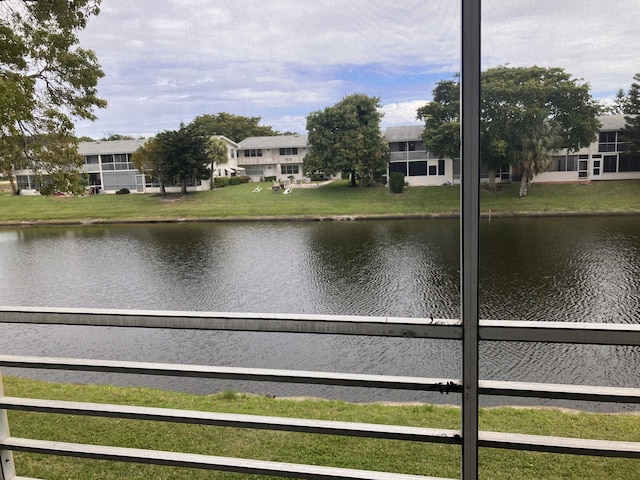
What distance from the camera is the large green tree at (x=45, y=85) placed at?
2994 mm

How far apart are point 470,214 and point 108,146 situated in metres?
4.65

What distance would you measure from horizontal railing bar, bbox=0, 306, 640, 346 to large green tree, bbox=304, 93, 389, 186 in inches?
114

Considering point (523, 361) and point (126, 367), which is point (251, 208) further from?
point (126, 367)

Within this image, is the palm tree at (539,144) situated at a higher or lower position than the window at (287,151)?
lower

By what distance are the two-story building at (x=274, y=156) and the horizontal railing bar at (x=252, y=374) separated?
13.3 feet

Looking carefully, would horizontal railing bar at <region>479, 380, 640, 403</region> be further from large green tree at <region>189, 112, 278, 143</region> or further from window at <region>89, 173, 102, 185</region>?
window at <region>89, 173, 102, 185</region>

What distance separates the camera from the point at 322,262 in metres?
7.03

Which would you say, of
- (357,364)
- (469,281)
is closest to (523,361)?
(357,364)

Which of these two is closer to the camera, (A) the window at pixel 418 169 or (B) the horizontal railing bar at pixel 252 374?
(B) the horizontal railing bar at pixel 252 374

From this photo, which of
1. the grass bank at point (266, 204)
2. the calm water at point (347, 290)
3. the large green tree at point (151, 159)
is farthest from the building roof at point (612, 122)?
the large green tree at point (151, 159)

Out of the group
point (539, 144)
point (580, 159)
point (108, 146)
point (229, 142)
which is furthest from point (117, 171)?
point (580, 159)

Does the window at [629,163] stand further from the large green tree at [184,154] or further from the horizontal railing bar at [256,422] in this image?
the large green tree at [184,154]

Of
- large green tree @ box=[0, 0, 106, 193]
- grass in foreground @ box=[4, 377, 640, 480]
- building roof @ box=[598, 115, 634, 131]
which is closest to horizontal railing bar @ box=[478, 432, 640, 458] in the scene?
grass in foreground @ box=[4, 377, 640, 480]

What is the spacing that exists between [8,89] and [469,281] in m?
2.96
